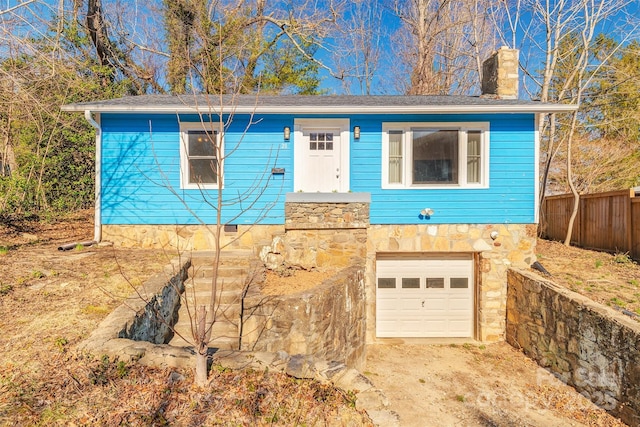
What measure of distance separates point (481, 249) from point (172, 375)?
21.3 ft

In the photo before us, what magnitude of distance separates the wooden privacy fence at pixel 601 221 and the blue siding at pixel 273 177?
256 cm

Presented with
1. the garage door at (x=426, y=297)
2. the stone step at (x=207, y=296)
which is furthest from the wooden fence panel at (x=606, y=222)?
the stone step at (x=207, y=296)

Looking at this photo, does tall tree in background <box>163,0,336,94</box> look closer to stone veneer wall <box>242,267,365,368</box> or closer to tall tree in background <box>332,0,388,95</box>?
tall tree in background <box>332,0,388,95</box>

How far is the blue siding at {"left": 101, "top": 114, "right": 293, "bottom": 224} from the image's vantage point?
23.7 feet

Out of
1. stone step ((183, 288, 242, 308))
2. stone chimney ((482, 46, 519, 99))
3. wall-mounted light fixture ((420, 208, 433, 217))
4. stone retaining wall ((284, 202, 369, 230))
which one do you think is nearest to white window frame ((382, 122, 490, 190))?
wall-mounted light fixture ((420, 208, 433, 217))

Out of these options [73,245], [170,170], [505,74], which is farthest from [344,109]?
[73,245]

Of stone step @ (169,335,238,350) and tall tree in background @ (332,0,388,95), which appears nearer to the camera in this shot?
stone step @ (169,335,238,350)

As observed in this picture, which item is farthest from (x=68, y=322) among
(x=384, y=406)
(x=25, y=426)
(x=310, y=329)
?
(x=384, y=406)

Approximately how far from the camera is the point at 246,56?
15469 millimetres

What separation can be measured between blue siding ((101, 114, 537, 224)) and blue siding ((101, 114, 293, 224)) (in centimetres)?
2

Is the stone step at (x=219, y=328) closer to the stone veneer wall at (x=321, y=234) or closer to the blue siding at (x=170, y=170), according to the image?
the stone veneer wall at (x=321, y=234)

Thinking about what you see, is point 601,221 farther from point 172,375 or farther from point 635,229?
point 172,375

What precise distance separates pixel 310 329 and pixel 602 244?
841cm

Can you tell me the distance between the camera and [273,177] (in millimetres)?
7309
